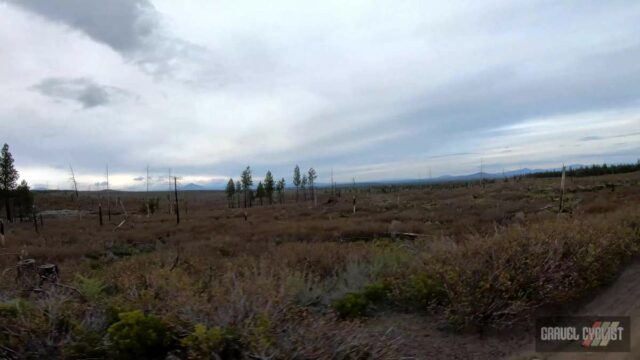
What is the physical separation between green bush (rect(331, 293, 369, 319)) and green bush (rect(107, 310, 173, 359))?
7.27 ft

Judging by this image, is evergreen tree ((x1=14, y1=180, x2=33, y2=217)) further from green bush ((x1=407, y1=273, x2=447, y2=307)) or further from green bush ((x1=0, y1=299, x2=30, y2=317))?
green bush ((x1=407, y1=273, x2=447, y2=307))

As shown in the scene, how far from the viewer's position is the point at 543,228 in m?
7.34

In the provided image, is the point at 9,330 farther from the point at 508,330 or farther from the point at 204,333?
the point at 508,330

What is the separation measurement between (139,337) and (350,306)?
260 cm

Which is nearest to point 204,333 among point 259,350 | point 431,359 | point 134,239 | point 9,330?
point 259,350

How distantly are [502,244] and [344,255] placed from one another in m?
3.82

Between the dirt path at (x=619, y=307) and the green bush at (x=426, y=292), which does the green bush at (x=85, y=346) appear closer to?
the green bush at (x=426, y=292)

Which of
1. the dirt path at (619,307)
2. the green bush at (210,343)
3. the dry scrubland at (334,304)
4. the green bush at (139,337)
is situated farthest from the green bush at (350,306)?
the green bush at (139,337)

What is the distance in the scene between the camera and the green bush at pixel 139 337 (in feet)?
Answer: 12.0

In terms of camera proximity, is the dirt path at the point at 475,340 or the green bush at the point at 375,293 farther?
the green bush at the point at 375,293

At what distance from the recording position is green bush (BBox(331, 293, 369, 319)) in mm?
5301

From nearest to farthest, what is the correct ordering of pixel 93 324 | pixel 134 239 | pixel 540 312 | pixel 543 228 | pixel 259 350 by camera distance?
pixel 259 350, pixel 93 324, pixel 540 312, pixel 543 228, pixel 134 239

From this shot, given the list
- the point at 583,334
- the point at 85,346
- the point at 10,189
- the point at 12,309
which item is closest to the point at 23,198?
the point at 10,189

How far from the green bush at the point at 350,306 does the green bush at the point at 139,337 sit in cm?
222
